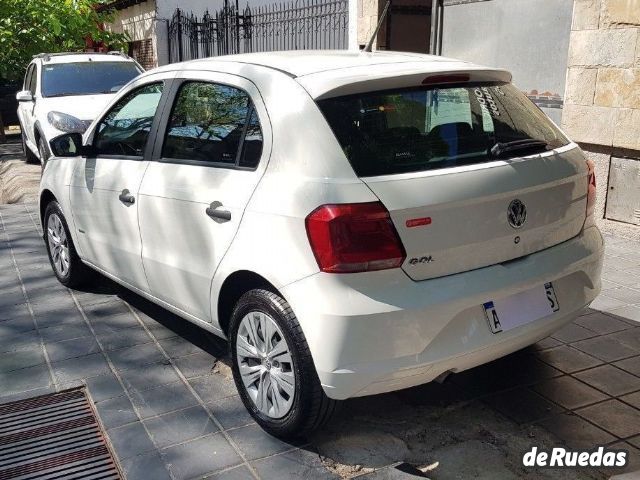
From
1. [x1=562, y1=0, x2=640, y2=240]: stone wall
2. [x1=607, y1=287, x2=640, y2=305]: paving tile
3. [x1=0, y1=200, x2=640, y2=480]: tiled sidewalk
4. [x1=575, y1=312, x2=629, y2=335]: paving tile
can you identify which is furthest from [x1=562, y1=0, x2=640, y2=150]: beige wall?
[x1=575, y1=312, x2=629, y2=335]: paving tile

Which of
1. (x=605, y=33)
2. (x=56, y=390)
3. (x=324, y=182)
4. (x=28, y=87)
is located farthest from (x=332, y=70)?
(x=28, y=87)

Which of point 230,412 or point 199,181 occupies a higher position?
point 199,181

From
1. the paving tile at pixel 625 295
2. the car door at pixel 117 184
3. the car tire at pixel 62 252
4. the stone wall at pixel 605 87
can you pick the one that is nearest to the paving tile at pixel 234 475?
the car door at pixel 117 184

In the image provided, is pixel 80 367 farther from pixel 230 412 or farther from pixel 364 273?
pixel 364 273

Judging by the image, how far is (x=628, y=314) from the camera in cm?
461

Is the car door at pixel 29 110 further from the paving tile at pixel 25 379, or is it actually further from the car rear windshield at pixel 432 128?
the car rear windshield at pixel 432 128

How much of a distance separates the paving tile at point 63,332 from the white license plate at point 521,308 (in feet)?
9.27

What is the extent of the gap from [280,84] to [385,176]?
74 cm

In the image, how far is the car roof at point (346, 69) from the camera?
2961 mm

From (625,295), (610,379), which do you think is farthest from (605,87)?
(610,379)

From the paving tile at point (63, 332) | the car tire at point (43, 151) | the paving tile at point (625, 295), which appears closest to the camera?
the paving tile at point (63, 332)

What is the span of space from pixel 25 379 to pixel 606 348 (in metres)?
3.45

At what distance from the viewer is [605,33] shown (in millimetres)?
6328

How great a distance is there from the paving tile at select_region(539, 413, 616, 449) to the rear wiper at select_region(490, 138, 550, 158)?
1321 mm
